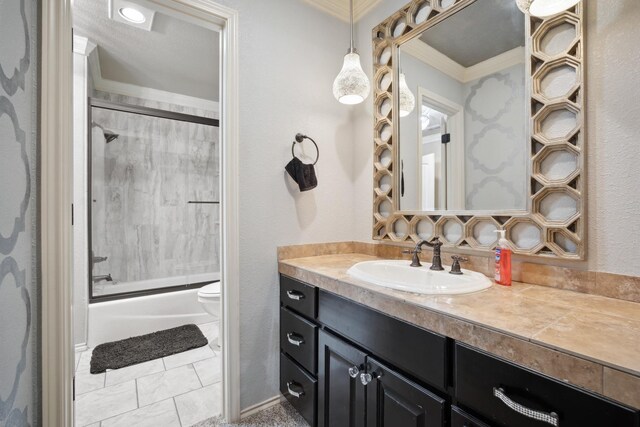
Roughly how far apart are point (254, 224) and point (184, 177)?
2.26m

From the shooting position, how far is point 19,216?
2.48 feet

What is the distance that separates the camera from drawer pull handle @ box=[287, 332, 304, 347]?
56.3 inches

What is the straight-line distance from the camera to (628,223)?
0.92 metres

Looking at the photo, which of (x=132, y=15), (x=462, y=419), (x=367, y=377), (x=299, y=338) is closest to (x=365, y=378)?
(x=367, y=377)

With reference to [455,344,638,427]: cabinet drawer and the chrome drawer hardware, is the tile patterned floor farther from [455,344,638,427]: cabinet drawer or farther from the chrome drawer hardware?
[455,344,638,427]: cabinet drawer

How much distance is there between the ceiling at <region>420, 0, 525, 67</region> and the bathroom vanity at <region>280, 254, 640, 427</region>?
3.50ft

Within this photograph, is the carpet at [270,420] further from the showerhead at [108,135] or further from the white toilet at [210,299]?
the showerhead at [108,135]

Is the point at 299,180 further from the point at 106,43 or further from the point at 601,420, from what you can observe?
the point at 106,43

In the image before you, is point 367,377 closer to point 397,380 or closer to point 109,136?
point 397,380

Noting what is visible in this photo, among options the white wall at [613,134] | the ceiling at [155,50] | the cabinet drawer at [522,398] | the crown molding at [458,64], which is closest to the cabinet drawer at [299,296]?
the cabinet drawer at [522,398]

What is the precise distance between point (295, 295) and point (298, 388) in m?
0.48

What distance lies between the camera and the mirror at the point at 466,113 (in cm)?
119

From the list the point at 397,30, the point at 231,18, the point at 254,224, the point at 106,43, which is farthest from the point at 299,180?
the point at 106,43

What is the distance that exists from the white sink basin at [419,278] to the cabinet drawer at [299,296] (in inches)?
9.9
